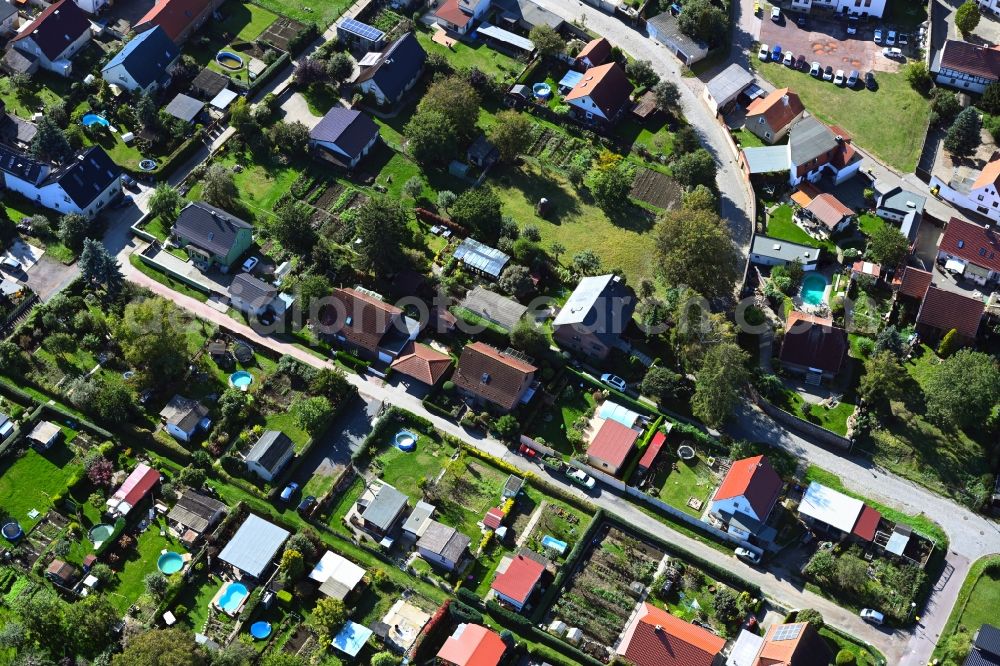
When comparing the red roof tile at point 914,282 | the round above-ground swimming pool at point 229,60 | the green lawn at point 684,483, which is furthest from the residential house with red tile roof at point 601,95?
the green lawn at point 684,483

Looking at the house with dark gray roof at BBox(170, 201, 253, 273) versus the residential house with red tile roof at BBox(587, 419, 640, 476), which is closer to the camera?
the residential house with red tile roof at BBox(587, 419, 640, 476)

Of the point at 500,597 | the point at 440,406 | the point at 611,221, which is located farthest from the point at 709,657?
the point at 611,221

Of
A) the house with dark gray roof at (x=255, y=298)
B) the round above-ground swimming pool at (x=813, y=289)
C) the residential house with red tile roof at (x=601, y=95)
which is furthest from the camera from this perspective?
the residential house with red tile roof at (x=601, y=95)

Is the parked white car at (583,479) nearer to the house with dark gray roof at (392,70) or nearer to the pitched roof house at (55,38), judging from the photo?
the house with dark gray roof at (392,70)

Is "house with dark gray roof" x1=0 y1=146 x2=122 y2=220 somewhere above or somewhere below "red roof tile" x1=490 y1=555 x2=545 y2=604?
above

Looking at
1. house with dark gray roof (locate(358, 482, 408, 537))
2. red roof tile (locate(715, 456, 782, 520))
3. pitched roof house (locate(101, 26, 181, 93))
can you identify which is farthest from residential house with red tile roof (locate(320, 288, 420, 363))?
pitched roof house (locate(101, 26, 181, 93))

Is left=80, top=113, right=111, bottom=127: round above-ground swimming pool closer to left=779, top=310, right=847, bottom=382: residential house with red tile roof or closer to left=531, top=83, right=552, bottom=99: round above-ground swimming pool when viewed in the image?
left=531, top=83, right=552, bottom=99: round above-ground swimming pool
